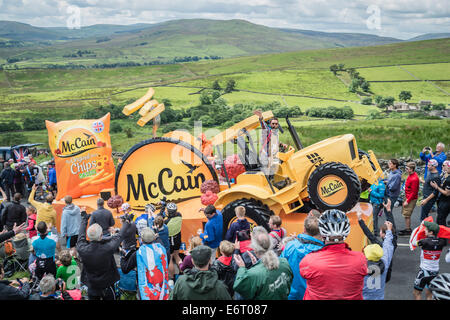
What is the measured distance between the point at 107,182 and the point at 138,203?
220cm

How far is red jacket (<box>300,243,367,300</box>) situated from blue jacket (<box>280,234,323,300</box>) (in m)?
0.81

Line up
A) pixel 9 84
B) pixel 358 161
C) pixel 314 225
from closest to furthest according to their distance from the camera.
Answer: pixel 314 225, pixel 358 161, pixel 9 84

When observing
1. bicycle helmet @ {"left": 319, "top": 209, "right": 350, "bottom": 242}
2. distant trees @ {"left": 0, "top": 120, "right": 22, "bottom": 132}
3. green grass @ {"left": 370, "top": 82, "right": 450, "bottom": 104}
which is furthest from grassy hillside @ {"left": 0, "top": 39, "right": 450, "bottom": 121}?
bicycle helmet @ {"left": 319, "top": 209, "right": 350, "bottom": 242}

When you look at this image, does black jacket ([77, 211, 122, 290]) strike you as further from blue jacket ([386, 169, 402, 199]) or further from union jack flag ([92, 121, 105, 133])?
blue jacket ([386, 169, 402, 199])

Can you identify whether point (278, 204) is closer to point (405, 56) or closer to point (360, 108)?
point (360, 108)

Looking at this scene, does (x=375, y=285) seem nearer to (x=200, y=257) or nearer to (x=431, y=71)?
(x=200, y=257)

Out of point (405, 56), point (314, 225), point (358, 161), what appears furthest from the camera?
point (405, 56)

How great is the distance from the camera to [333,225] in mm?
3801

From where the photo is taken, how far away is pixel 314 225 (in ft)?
15.3

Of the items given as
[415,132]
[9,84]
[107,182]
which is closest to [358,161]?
[107,182]

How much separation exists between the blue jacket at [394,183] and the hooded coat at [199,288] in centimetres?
642

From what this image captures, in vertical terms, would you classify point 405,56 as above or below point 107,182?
above

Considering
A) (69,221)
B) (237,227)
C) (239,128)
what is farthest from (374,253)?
(69,221)

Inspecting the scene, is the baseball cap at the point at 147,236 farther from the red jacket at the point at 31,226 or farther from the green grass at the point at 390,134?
the green grass at the point at 390,134
